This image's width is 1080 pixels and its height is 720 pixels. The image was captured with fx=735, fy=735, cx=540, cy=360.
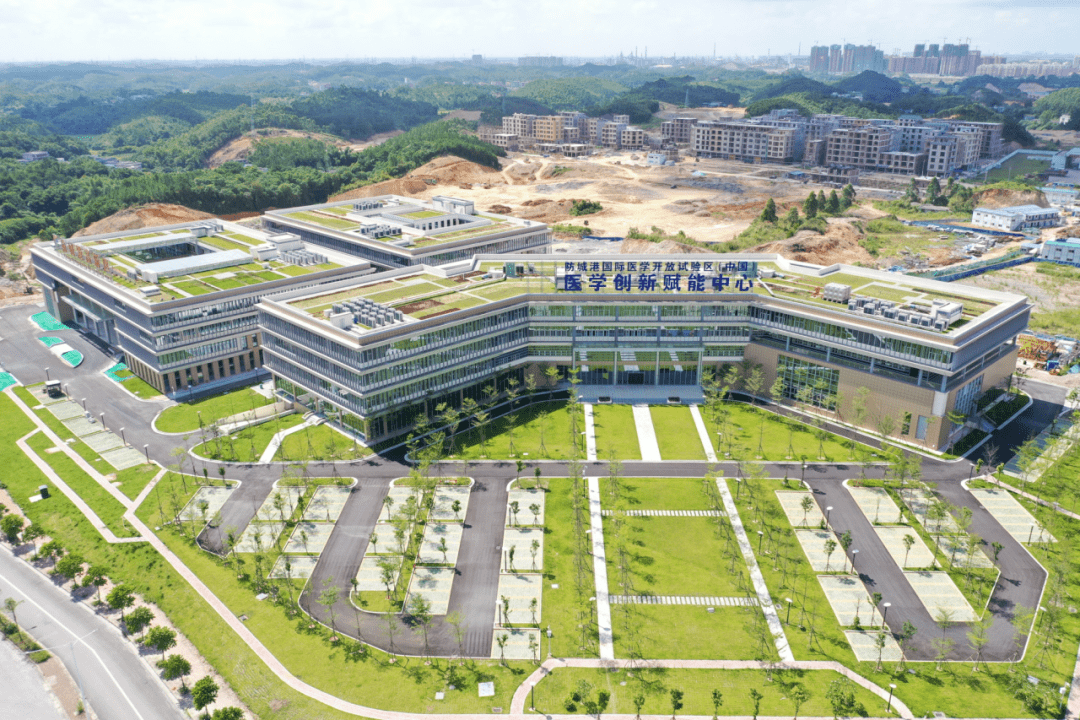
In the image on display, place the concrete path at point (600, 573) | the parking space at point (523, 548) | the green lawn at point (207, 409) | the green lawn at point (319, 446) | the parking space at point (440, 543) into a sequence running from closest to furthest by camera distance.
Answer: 1. the concrete path at point (600, 573)
2. the parking space at point (523, 548)
3. the parking space at point (440, 543)
4. the green lawn at point (319, 446)
5. the green lawn at point (207, 409)

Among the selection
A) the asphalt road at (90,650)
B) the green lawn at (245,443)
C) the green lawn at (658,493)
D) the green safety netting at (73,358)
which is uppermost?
the green safety netting at (73,358)

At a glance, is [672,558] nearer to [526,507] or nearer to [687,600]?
[687,600]

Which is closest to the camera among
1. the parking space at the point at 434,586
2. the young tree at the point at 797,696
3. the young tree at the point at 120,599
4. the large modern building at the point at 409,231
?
the young tree at the point at 797,696

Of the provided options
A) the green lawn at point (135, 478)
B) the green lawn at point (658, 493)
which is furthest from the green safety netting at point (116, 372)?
the green lawn at point (658, 493)

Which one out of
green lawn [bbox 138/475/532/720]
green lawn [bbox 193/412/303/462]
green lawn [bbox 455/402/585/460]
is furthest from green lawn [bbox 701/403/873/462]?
green lawn [bbox 193/412/303/462]

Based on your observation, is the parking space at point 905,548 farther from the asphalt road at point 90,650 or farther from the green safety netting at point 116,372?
the green safety netting at point 116,372

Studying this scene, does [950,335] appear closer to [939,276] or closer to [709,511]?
[709,511]

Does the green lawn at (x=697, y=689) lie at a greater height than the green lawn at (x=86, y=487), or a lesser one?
lesser
